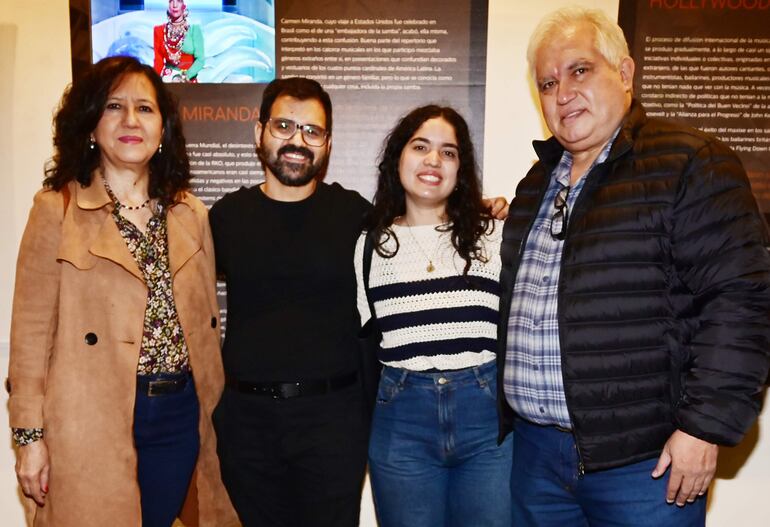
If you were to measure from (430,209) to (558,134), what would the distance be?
0.56 metres

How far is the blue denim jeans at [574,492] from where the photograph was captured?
1725mm

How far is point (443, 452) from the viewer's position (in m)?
2.04

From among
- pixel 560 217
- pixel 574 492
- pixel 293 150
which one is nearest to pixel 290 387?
pixel 293 150

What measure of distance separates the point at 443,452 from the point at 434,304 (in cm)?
51

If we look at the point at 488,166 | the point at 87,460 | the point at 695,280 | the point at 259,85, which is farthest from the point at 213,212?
the point at 695,280

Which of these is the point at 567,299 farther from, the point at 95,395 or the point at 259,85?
the point at 259,85

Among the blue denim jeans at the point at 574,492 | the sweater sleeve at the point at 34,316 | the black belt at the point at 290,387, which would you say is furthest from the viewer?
the black belt at the point at 290,387

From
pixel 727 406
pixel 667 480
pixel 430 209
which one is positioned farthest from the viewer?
pixel 430 209

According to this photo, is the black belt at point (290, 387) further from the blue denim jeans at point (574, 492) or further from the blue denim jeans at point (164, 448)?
the blue denim jeans at point (574, 492)

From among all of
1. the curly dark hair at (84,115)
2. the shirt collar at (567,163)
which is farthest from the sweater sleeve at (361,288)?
the curly dark hair at (84,115)

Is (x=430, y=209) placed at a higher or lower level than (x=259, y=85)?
lower

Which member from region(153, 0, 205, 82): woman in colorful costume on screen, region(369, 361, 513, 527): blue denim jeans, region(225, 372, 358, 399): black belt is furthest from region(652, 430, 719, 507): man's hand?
region(153, 0, 205, 82): woman in colorful costume on screen

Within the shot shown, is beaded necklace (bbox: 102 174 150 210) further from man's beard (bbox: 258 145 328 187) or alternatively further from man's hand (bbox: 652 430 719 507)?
man's hand (bbox: 652 430 719 507)

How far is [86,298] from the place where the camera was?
6.66 feet
